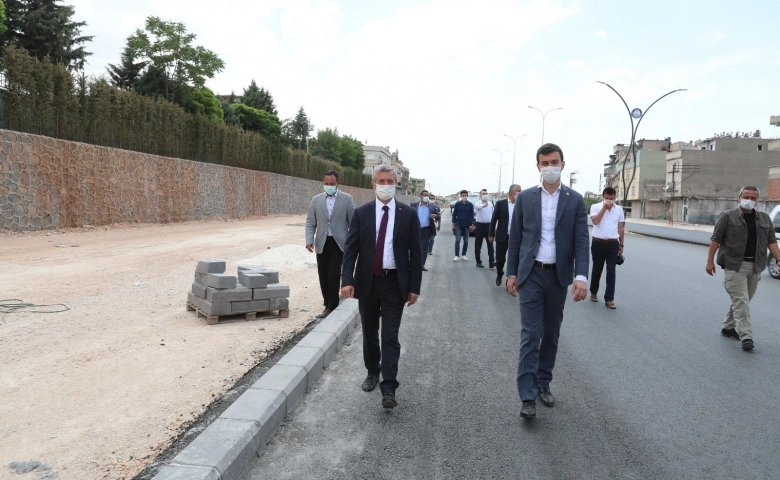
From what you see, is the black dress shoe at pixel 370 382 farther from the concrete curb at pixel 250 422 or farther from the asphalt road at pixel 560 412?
the concrete curb at pixel 250 422

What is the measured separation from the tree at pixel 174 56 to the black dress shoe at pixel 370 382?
43.6 metres

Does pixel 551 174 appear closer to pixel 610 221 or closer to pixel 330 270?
pixel 330 270

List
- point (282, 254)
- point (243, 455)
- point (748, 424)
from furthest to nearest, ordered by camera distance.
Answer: point (282, 254), point (748, 424), point (243, 455)

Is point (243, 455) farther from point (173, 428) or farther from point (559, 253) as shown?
point (559, 253)

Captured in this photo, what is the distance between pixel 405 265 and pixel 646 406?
215cm

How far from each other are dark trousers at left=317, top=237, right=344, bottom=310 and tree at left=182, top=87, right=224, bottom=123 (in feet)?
132

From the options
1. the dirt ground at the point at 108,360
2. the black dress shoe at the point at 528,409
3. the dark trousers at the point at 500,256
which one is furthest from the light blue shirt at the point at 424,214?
the black dress shoe at the point at 528,409

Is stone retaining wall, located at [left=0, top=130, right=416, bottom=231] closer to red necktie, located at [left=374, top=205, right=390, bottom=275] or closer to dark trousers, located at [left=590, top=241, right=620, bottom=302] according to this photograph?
red necktie, located at [left=374, top=205, right=390, bottom=275]

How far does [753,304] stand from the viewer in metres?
8.70

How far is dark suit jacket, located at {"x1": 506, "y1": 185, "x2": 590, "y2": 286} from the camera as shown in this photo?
3.91 m

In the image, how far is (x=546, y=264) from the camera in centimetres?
396

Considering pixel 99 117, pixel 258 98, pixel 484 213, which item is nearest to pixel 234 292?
pixel 484 213

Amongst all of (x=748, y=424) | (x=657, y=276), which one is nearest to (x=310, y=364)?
(x=748, y=424)

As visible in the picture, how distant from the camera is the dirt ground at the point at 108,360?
307 cm
